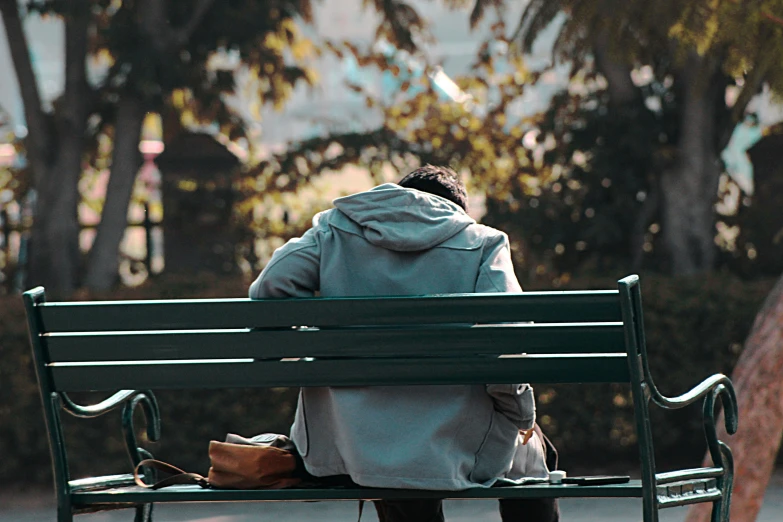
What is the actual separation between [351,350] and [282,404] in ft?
12.5

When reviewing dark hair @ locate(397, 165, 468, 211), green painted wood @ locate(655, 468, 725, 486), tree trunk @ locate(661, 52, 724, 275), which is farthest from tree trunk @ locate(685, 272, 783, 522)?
tree trunk @ locate(661, 52, 724, 275)

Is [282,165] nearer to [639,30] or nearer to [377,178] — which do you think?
[377,178]

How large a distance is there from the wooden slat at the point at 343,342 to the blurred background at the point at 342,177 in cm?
361

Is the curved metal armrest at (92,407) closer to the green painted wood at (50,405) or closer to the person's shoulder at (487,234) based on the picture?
the green painted wood at (50,405)

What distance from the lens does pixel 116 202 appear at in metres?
7.84

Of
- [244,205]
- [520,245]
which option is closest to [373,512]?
[520,245]

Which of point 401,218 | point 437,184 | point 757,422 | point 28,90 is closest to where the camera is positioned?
point 401,218

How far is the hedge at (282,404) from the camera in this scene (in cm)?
655

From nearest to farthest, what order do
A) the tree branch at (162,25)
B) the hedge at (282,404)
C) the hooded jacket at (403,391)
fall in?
the hooded jacket at (403,391) → the hedge at (282,404) → the tree branch at (162,25)

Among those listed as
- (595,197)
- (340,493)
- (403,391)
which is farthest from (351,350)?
(595,197)

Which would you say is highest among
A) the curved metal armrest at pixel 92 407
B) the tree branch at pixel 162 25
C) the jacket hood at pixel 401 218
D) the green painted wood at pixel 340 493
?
the tree branch at pixel 162 25

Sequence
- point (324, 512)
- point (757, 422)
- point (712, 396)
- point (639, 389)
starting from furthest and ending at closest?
1. point (324, 512)
2. point (757, 422)
3. point (712, 396)
4. point (639, 389)

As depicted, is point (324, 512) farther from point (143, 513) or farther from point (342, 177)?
point (342, 177)

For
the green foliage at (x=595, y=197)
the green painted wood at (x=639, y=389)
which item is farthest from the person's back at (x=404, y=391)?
the green foliage at (x=595, y=197)
